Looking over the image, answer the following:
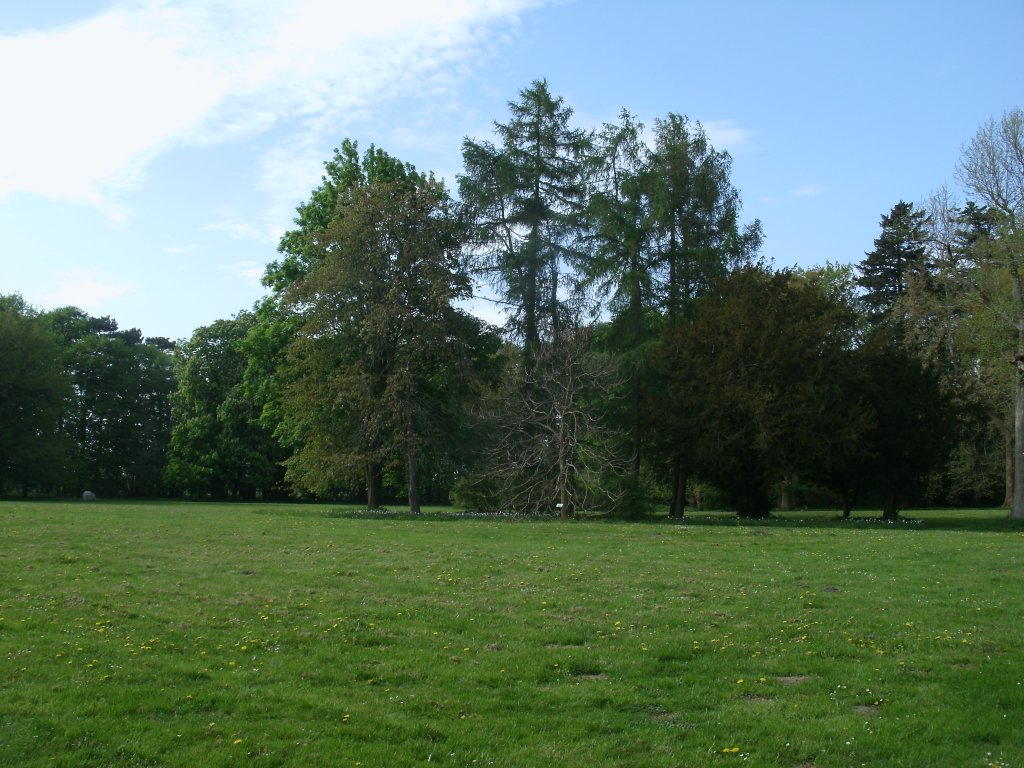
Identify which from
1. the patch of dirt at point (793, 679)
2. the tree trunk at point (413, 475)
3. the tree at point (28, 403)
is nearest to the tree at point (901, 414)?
the tree trunk at point (413, 475)

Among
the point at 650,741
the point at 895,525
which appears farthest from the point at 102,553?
the point at 895,525

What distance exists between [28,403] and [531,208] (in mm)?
41151

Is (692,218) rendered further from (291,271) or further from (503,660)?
(503,660)

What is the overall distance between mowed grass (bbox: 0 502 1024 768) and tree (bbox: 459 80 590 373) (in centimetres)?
2424

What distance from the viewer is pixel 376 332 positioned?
38625mm

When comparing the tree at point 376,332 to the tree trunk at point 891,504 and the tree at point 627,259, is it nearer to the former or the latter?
the tree at point 627,259

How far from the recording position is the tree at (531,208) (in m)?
41.8

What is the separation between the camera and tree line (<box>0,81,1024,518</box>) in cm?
3622

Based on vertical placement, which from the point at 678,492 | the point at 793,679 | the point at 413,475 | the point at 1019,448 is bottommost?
the point at 793,679

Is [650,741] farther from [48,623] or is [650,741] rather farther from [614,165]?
[614,165]

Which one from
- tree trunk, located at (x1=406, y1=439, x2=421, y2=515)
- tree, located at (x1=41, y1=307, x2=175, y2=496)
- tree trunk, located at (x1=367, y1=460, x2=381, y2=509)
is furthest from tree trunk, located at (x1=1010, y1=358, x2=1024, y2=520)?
tree, located at (x1=41, y1=307, x2=175, y2=496)


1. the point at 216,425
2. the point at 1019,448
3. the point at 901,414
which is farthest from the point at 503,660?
the point at 216,425

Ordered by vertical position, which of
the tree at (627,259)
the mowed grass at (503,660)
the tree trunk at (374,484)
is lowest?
Answer: the mowed grass at (503,660)

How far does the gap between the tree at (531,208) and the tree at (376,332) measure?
2118mm
